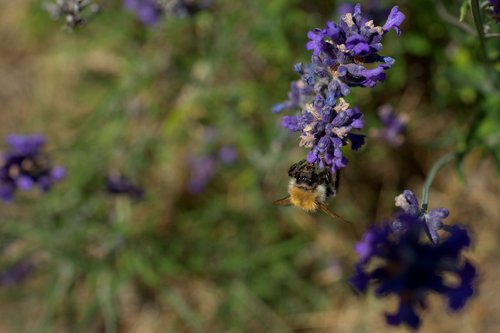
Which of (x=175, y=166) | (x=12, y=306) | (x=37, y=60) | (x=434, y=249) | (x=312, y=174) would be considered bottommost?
(x=12, y=306)

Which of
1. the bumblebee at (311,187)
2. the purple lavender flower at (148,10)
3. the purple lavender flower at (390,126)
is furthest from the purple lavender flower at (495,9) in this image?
the purple lavender flower at (148,10)

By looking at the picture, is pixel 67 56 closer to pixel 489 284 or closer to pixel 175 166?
pixel 175 166

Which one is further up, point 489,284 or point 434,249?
point 434,249

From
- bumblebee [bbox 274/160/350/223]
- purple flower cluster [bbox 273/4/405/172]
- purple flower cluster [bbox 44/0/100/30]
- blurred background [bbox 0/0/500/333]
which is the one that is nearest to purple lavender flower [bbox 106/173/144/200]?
blurred background [bbox 0/0/500/333]

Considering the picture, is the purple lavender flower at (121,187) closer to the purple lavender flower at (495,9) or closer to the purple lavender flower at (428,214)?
the purple lavender flower at (428,214)

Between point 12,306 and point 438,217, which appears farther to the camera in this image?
point 12,306

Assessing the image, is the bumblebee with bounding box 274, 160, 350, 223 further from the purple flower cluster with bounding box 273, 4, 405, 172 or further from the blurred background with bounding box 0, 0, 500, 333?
the blurred background with bounding box 0, 0, 500, 333

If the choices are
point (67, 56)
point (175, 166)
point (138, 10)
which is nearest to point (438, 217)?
point (138, 10)
